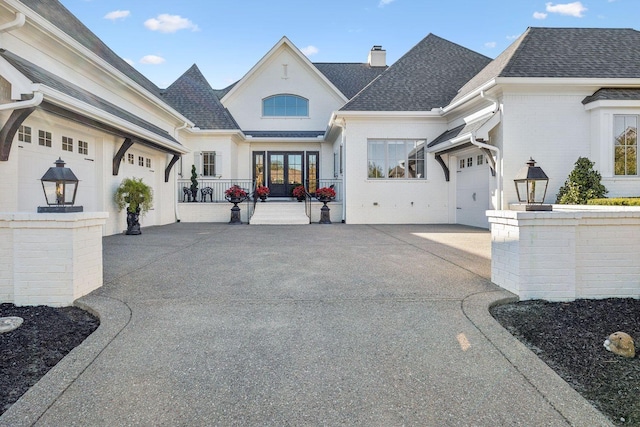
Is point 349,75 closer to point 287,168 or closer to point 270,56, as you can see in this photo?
point 270,56

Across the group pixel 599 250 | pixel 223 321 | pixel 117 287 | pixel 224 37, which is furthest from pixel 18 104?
pixel 224 37

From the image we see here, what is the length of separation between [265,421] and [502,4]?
45.5ft

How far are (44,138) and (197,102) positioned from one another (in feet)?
32.0

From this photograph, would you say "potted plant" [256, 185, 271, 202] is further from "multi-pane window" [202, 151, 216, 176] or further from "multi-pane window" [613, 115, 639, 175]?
"multi-pane window" [613, 115, 639, 175]

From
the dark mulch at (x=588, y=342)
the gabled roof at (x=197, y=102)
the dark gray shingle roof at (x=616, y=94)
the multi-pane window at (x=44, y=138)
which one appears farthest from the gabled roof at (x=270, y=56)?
the dark mulch at (x=588, y=342)

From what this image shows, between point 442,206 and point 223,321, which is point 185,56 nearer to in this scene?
point 442,206

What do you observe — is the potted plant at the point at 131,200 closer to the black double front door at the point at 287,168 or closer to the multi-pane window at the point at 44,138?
the multi-pane window at the point at 44,138

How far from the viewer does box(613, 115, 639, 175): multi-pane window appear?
9.07 metres

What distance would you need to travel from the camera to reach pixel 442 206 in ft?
42.4

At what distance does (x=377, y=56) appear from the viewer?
66.0 ft

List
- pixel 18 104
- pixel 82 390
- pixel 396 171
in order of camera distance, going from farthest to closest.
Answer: pixel 396 171
pixel 18 104
pixel 82 390

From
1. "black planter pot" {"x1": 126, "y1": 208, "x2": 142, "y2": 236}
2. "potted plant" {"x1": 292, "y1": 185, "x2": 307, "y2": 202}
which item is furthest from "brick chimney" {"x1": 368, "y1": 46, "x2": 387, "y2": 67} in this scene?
"black planter pot" {"x1": 126, "y1": 208, "x2": 142, "y2": 236}

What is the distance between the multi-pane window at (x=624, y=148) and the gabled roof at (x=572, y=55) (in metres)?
1.26

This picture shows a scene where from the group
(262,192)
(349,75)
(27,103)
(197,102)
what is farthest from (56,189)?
(349,75)
